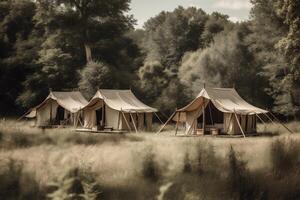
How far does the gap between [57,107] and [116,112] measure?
6669mm

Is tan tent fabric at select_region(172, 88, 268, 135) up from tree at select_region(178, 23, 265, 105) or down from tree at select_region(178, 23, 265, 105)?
down

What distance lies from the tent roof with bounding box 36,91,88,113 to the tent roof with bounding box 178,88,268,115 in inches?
340

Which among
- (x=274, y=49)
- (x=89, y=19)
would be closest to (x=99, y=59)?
(x=89, y=19)

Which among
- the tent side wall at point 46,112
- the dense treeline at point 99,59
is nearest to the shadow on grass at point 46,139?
the tent side wall at point 46,112

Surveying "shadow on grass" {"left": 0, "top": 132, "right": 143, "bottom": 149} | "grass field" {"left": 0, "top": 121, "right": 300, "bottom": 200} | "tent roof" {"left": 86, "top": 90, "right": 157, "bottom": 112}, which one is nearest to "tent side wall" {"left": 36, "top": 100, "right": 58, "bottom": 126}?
"tent roof" {"left": 86, "top": 90, "right": 157, "bottom": 112}

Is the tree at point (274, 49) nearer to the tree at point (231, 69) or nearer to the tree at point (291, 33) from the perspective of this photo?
the tree at point (231, 69)

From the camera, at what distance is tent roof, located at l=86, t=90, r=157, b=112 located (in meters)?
27.7

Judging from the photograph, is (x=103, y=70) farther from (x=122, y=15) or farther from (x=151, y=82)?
(x=122, y=15)

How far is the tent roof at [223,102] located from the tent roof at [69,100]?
8.63m

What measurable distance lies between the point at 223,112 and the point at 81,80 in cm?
1554

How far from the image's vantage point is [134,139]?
20.7 metres

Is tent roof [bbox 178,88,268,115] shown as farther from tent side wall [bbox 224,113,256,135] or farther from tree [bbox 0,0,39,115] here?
tree [bbox 0,0,39,115]

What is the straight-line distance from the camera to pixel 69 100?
3222 cm

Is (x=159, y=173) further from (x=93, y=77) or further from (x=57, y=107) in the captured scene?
(x=93, y=77)
